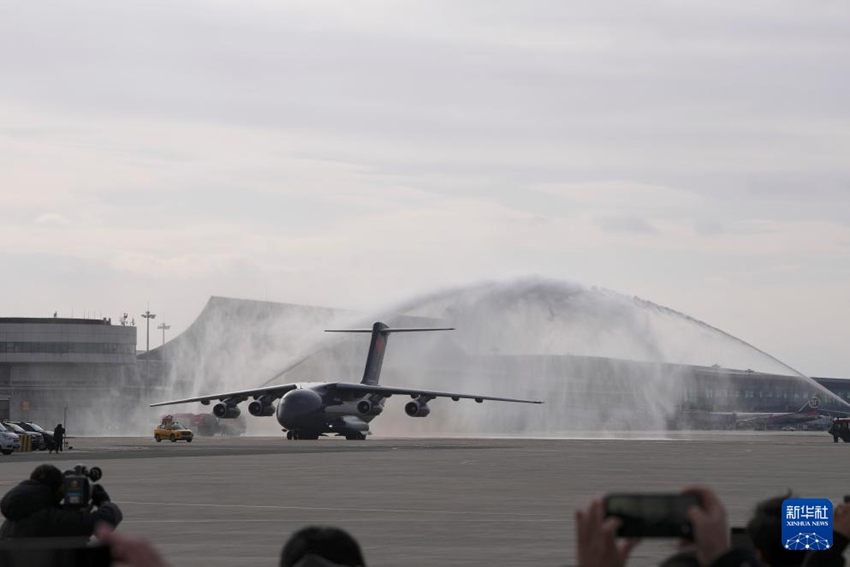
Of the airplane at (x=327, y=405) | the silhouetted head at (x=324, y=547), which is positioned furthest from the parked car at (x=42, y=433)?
the silhouetted head at (x=324, y=547)

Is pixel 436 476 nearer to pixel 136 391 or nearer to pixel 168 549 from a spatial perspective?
pixel 168 549

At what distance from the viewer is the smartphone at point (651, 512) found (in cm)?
418

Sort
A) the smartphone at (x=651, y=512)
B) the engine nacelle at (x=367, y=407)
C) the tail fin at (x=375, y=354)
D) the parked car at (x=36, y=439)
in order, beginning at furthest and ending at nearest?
the tail fin at (x=375, y=354), the engine nacelle at (x=367, y=407), the parked car at (x=36, y=439), the smartphone at (x=651, y=512)

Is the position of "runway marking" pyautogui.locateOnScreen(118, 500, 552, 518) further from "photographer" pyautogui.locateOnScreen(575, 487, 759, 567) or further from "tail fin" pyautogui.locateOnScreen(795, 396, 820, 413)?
"tail fin" pyautogui.locateOnScreen(795, 396, 820, 413)

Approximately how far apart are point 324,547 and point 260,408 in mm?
78953

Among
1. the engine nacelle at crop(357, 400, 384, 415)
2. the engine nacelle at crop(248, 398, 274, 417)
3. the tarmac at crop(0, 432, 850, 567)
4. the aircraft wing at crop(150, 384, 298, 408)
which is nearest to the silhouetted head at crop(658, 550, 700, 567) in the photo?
the tarmac at crop(0, 432, 850, 567)

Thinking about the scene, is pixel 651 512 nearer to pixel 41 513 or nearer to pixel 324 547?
pixel 324 547

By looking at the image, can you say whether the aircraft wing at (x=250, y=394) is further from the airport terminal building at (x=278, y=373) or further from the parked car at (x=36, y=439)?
the airport terminal building at (x=278, y=373)

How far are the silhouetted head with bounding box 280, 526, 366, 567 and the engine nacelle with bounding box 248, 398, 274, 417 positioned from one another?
77368mm

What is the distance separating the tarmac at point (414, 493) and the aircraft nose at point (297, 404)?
23513 millimetres

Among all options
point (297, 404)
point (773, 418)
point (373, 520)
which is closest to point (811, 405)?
point (773, 418)

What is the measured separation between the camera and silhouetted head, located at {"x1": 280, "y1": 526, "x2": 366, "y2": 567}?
16.7 feet

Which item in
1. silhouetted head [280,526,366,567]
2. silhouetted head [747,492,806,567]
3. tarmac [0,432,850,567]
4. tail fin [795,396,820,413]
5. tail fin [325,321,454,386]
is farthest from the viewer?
tail fin [795,396,820,413]

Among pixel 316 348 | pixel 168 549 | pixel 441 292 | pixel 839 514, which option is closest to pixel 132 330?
pixel 316 348
